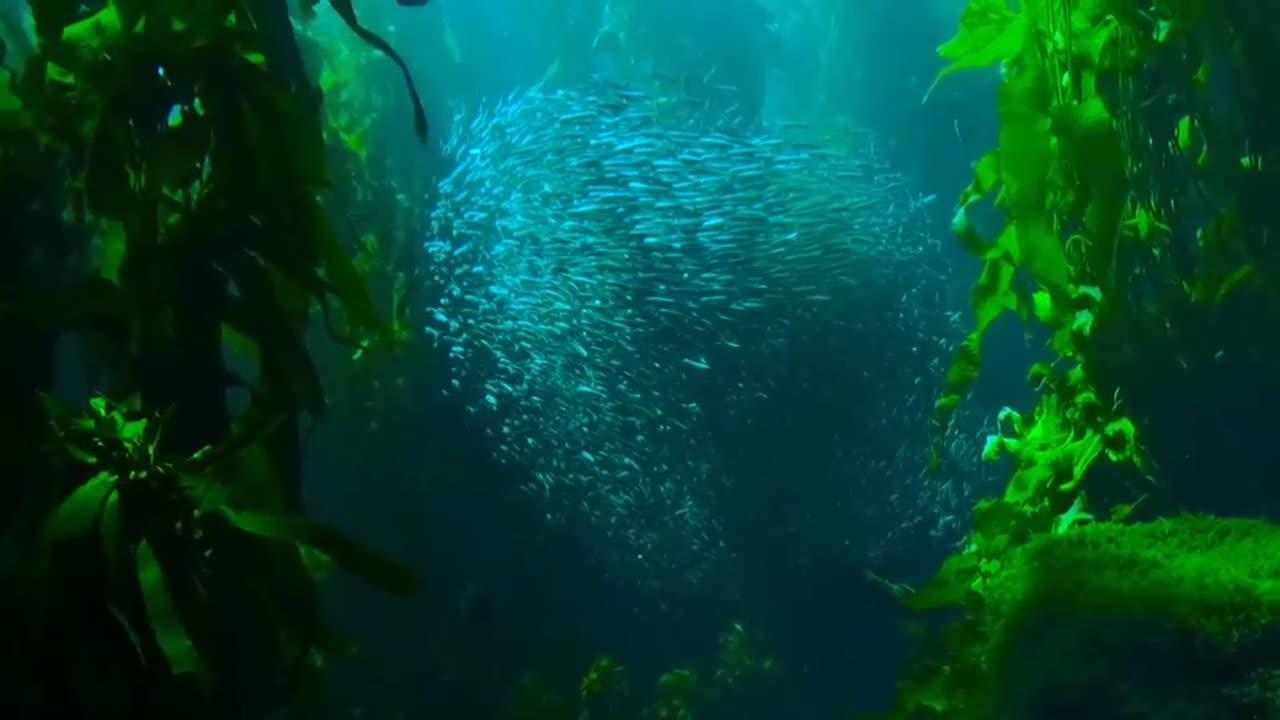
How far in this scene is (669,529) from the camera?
6.82 m

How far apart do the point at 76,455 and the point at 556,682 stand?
10.9ft

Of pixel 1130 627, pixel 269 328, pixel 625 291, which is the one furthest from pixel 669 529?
pixel 1130 627

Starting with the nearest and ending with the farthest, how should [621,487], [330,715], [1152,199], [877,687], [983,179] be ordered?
[1152,199]
[983,179]
[330,715]
[621,487]
[877,687]

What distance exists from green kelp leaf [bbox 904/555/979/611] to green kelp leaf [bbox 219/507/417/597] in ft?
4.56

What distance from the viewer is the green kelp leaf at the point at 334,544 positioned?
169cm

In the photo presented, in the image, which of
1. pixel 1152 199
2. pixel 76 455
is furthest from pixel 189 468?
pixel 1152 199

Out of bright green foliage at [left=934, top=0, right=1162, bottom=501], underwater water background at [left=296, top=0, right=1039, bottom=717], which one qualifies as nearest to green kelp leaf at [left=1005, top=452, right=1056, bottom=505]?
bright green foliage at [left=934, top=0, right=1162, bottom=501]

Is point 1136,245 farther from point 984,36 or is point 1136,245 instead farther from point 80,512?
point 80,512

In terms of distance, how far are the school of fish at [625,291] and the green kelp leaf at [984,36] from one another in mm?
3667

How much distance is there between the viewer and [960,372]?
2.80m

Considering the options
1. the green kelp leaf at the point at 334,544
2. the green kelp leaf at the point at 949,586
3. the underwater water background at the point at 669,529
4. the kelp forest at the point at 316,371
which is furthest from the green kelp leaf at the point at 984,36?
the underwater water background at the point at 669,529

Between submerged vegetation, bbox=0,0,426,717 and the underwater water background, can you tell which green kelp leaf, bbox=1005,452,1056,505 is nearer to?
submerged vegetation, bbox=0,0,426,717

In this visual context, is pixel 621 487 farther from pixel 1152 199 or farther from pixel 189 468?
pixel 189 468

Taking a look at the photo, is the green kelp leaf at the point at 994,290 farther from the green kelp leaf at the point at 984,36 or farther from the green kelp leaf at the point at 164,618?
the green kelp leaf at the point at 164,618
